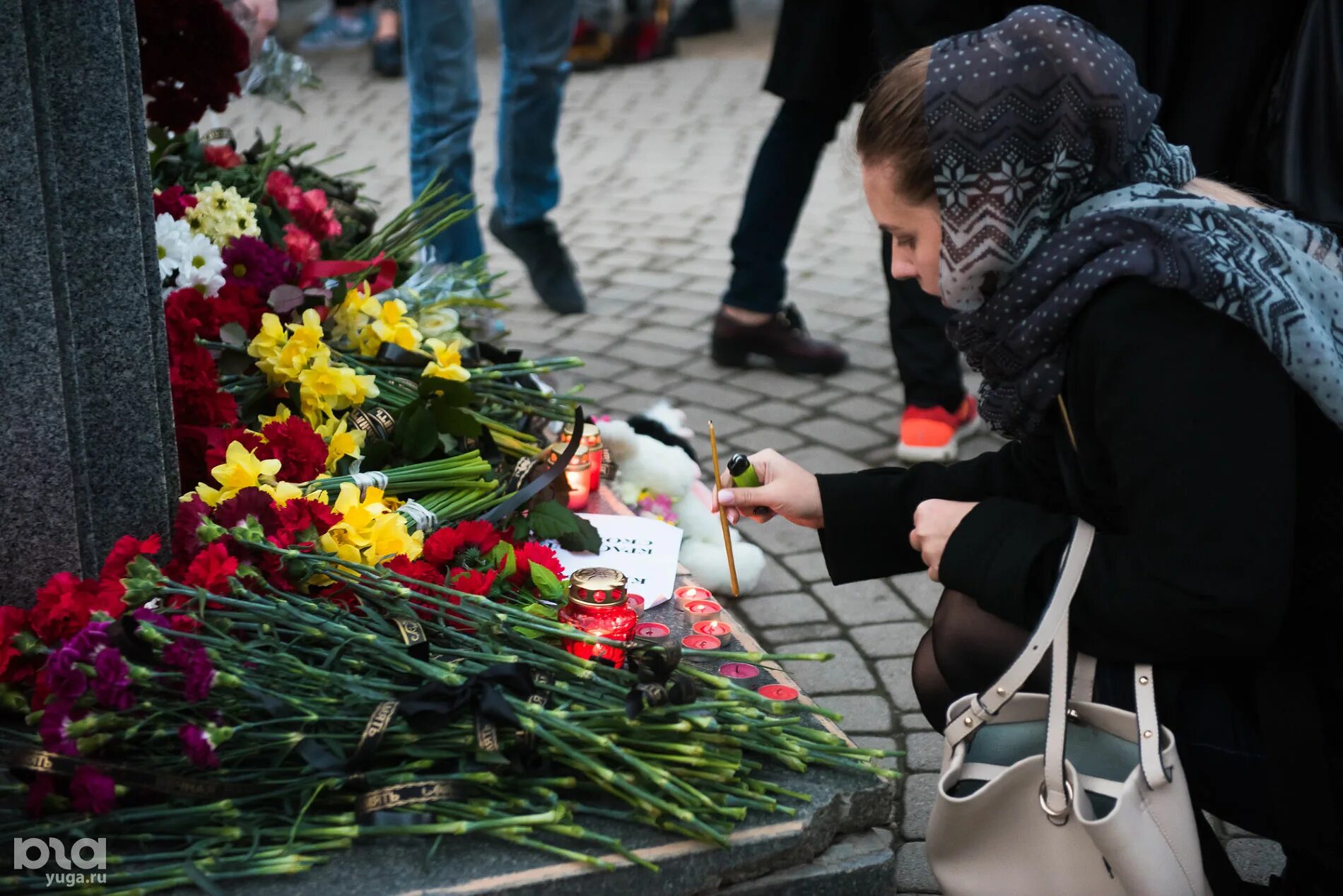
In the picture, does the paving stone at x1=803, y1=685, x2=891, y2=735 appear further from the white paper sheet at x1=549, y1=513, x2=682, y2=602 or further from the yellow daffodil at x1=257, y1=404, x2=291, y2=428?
the yellow daffodil at x1=257, y1=404, x2=291, y2=428

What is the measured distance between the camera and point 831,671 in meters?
2.90

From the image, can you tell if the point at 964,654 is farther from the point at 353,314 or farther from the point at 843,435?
the point at 843,435

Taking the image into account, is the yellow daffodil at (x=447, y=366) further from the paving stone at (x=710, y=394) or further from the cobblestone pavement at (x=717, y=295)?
the paving stone at (x=710, y=394)

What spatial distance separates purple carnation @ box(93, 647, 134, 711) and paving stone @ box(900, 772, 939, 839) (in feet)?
4.27

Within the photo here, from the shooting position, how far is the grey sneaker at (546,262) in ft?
16.4

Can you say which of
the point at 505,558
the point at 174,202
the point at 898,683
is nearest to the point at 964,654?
the point at 505,558

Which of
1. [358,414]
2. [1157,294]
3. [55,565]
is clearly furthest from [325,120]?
[1157,294]

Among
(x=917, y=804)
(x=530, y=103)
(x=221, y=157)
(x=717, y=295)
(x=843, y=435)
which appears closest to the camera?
(x=917, y=804)

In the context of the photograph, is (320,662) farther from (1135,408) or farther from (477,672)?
(1135,408)

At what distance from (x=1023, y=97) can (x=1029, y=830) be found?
36.5 inches

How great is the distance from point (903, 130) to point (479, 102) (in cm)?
279

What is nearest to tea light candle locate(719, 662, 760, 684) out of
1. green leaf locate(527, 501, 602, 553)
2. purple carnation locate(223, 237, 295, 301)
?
green leaf locate(527, 501, 602, 553)

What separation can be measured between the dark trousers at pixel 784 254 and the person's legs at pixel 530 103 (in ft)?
2.96

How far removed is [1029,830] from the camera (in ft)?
5.83
